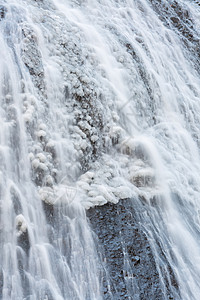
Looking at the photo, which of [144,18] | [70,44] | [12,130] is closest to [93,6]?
[144,18]

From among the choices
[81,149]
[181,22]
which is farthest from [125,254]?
[181,22]

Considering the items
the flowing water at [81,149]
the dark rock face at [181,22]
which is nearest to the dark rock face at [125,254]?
the flowing water at [81,149]

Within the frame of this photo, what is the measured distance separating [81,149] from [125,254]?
1.76 meters

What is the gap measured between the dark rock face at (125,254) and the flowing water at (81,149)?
0.29 feet

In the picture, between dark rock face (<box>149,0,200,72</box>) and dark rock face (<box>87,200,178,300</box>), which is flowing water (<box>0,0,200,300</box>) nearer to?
dark rock face (<box>87,200,178,300</box>)

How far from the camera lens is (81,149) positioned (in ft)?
17.3

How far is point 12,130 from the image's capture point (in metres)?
4.72

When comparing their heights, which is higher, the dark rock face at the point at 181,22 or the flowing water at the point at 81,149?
Answer: the dark rock face at the point at 181,22

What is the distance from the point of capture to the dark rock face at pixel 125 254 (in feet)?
13.0

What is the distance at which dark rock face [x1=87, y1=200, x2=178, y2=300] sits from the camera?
397 cm

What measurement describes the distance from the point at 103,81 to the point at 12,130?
229 centimetres

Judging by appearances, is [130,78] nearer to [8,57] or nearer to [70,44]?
[70,44]

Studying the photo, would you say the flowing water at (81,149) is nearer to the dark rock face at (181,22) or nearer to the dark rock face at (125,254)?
the dark rock face at (125,254)

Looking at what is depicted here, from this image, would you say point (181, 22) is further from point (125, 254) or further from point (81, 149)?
point (125, 254)
